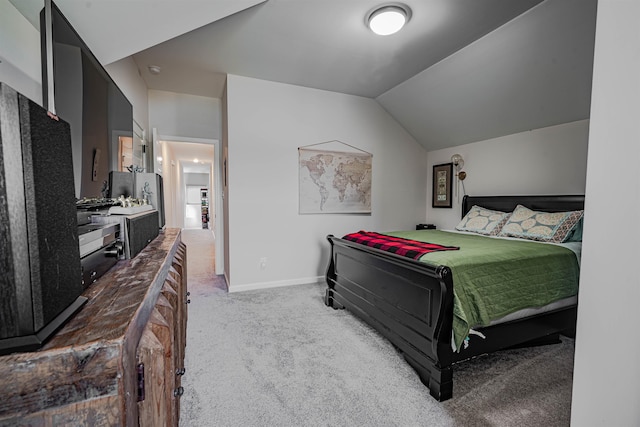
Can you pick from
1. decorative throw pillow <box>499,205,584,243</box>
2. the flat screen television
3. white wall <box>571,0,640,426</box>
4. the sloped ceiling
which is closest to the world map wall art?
the sloped ceiling

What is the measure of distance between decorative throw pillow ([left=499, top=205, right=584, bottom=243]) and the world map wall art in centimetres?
180

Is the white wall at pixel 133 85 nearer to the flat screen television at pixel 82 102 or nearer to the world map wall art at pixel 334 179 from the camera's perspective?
the flat screen television at pixel 82 102

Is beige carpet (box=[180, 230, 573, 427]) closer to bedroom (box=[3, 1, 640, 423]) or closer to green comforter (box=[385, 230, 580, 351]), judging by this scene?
green comforter (box=[385, 230, 580, 351])

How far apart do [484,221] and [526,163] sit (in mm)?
848

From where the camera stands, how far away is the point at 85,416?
0.51m

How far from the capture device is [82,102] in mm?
1221

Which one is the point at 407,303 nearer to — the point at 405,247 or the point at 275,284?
the point at 405,247

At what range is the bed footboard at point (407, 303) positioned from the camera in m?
1.68

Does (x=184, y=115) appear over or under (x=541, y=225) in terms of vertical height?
over

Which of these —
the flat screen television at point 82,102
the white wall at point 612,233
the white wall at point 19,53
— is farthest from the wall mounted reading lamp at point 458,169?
the white wall at point 19,53

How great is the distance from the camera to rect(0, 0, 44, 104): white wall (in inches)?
36.4

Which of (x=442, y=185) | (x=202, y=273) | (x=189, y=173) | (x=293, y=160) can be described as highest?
(x=189, y=173)

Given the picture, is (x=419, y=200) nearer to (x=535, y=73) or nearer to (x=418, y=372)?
(x=535, y=73)

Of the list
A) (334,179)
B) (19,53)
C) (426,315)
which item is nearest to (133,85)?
(19,53)
